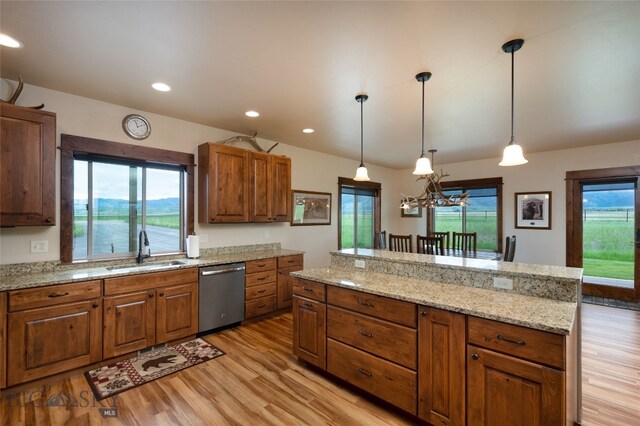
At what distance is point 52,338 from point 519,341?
342cm

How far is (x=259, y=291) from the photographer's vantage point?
3.90m

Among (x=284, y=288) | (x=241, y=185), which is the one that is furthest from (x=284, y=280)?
(x=241, y=185)

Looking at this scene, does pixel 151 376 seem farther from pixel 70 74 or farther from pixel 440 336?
pixel 70 74

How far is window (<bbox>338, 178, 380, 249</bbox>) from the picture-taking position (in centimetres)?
605

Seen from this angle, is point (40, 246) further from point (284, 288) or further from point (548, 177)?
point (548, 177)

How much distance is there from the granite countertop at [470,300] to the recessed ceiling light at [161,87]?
7.13 ft

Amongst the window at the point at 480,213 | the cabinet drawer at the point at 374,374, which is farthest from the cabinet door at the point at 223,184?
the window at the point at 480,213

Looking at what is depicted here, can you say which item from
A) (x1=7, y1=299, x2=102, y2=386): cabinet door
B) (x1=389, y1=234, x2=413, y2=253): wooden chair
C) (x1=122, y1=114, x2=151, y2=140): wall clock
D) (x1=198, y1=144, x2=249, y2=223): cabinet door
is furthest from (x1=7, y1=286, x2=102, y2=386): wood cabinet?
(x1=389, y1=234, x2=413, y2=253): wooden chair

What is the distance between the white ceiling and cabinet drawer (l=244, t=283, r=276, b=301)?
2160 millimetres

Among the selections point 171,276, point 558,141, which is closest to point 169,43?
point 171,276

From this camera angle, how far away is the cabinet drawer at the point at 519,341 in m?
1.47

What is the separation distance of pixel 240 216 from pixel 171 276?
117 centimetres

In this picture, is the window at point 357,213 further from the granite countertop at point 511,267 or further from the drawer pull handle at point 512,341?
the drawer pull handle at point 512,341

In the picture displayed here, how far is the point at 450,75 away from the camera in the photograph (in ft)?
8.18
